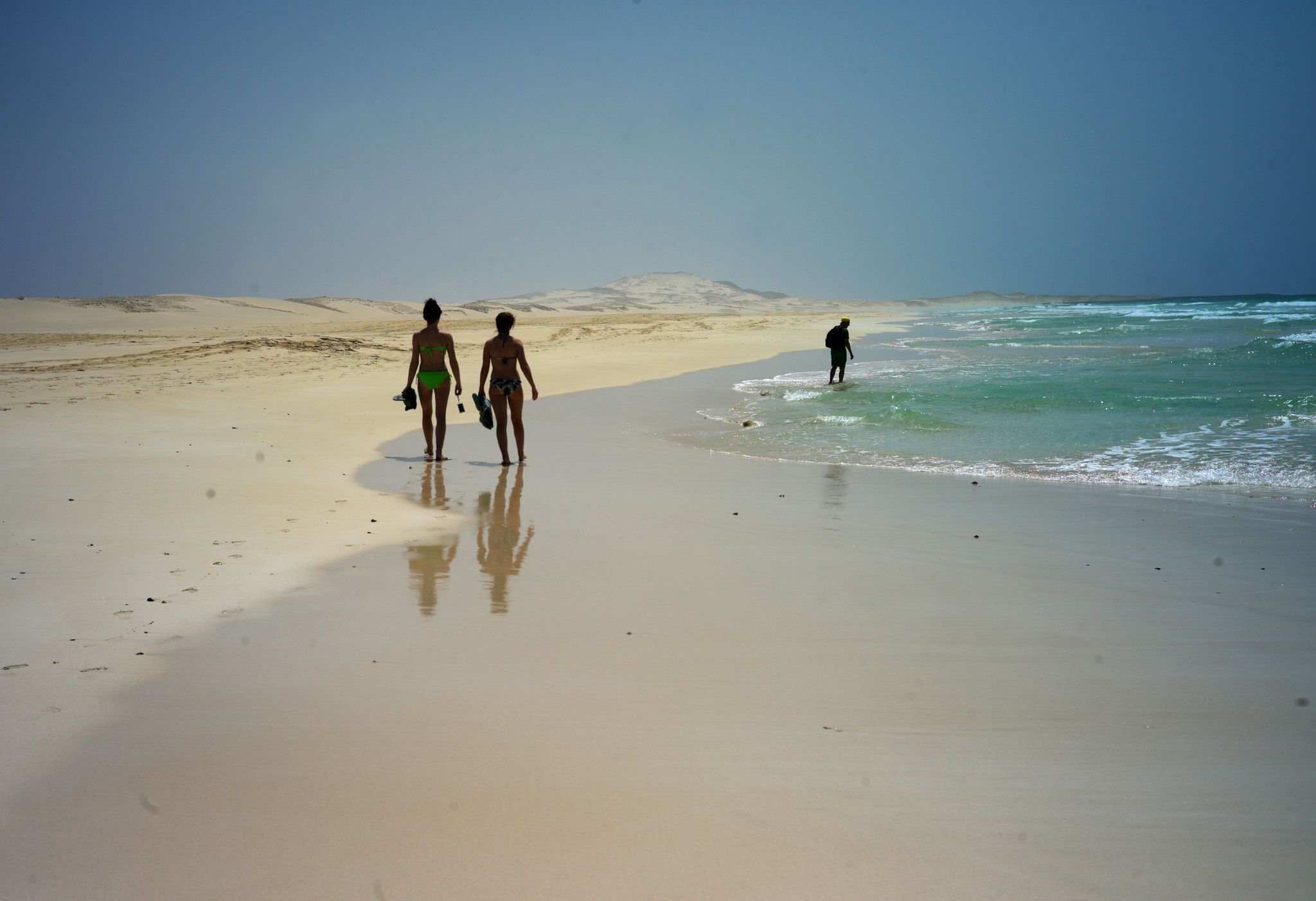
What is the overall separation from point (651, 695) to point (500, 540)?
113 inches

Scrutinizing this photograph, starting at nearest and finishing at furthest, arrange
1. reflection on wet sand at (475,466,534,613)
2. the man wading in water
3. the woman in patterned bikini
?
1. reflection on wet sand at (475,466,534,613)
2. the woman in patterned bikini
3. the man wading in water

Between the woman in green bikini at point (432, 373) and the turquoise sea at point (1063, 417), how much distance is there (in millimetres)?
3285

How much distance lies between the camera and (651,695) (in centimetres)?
361

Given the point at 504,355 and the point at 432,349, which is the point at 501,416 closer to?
the point at 504,355

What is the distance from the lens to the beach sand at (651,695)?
2553mm

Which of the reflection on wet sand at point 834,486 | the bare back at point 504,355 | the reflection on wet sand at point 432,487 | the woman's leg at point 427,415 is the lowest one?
the reflection on wet sand at point 834,486

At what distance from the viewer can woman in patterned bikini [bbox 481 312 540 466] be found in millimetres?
9938

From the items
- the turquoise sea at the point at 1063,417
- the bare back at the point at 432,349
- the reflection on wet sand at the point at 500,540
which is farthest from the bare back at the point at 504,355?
the turquoise sea at the point at 1063,417

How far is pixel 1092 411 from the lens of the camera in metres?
14.2

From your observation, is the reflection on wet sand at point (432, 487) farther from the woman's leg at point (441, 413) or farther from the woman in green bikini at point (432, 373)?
the woman in green bikini at point (432, 373)

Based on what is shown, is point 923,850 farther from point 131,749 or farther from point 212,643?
point 212,643

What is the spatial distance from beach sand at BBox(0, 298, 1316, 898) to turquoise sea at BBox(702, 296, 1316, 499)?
1.90 metres

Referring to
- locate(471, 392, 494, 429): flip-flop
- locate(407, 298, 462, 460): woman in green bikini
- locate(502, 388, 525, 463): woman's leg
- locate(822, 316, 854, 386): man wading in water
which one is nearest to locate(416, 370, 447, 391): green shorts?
locate(407, 298, 462, 460): woman in green bikini

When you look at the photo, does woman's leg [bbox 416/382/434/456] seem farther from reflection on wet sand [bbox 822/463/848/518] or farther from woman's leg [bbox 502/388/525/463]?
reflection on wet sand [bbox 822/463/848/518]
